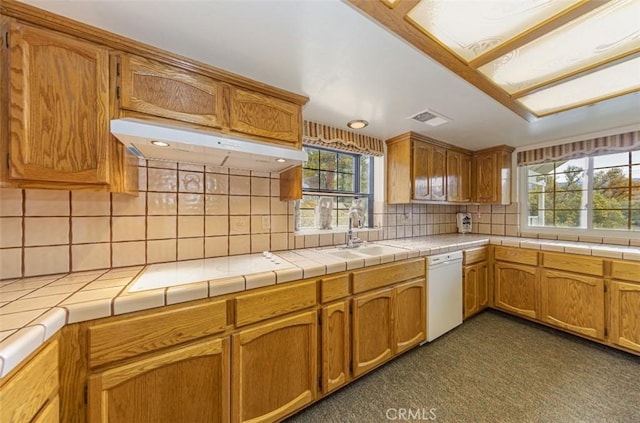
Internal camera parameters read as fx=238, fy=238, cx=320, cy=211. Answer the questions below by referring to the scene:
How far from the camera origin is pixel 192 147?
3.64 ft

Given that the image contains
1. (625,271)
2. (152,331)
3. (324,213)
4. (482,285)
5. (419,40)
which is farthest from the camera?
(482,285)

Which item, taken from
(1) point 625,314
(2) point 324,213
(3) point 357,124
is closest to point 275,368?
(2) point 324,213

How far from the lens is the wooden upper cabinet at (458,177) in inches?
111

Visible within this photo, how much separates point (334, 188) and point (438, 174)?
1233mm

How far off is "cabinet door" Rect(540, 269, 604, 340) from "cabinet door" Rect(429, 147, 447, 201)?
3.89 feet

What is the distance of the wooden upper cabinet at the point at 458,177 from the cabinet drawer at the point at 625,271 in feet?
4.44

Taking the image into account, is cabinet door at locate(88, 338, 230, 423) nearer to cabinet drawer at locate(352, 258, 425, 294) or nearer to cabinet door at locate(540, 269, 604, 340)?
cabinet drawer at locate(352, 258, 425, 294)

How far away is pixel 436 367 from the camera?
5.76 feet

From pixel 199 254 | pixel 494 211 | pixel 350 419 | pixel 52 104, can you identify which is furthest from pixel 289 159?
pixel 494 211

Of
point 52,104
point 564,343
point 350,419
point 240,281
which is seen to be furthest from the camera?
point 564,343

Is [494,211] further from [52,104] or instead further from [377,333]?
[52,104]

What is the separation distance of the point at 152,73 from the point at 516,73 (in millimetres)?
1991

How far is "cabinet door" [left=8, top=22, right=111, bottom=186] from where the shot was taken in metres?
0.92

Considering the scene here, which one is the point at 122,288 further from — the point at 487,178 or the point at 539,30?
the point at 487,178
